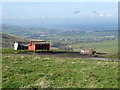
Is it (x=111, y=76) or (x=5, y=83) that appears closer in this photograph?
(x=5, y=83)

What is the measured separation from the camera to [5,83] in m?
19.6

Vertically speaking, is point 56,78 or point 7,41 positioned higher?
point 7,41

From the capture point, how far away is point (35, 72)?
23984 mm

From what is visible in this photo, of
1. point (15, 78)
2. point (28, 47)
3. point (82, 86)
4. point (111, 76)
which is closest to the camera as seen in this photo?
point (82, 86)

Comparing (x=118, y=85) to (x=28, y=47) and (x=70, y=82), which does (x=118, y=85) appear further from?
(x=28, y=47)

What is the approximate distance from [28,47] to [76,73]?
3422 cm

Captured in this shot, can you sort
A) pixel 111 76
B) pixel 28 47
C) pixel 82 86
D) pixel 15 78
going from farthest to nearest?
pixel 28 47, pixel 111 76, pixel 15 78, pixel 82 86

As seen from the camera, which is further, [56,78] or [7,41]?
[7,41]

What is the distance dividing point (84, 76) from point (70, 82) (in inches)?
107

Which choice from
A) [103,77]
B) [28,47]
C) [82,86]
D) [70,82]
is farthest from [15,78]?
[28,47]

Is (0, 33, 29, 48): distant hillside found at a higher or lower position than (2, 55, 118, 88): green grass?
higher

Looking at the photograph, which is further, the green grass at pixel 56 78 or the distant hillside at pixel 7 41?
the distant hillside at pixel 7 41

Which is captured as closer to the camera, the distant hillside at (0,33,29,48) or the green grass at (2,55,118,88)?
the green grass at (2,55,118,88)

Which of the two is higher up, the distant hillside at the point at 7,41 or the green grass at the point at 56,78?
the distant hillside at the point at 7,41
